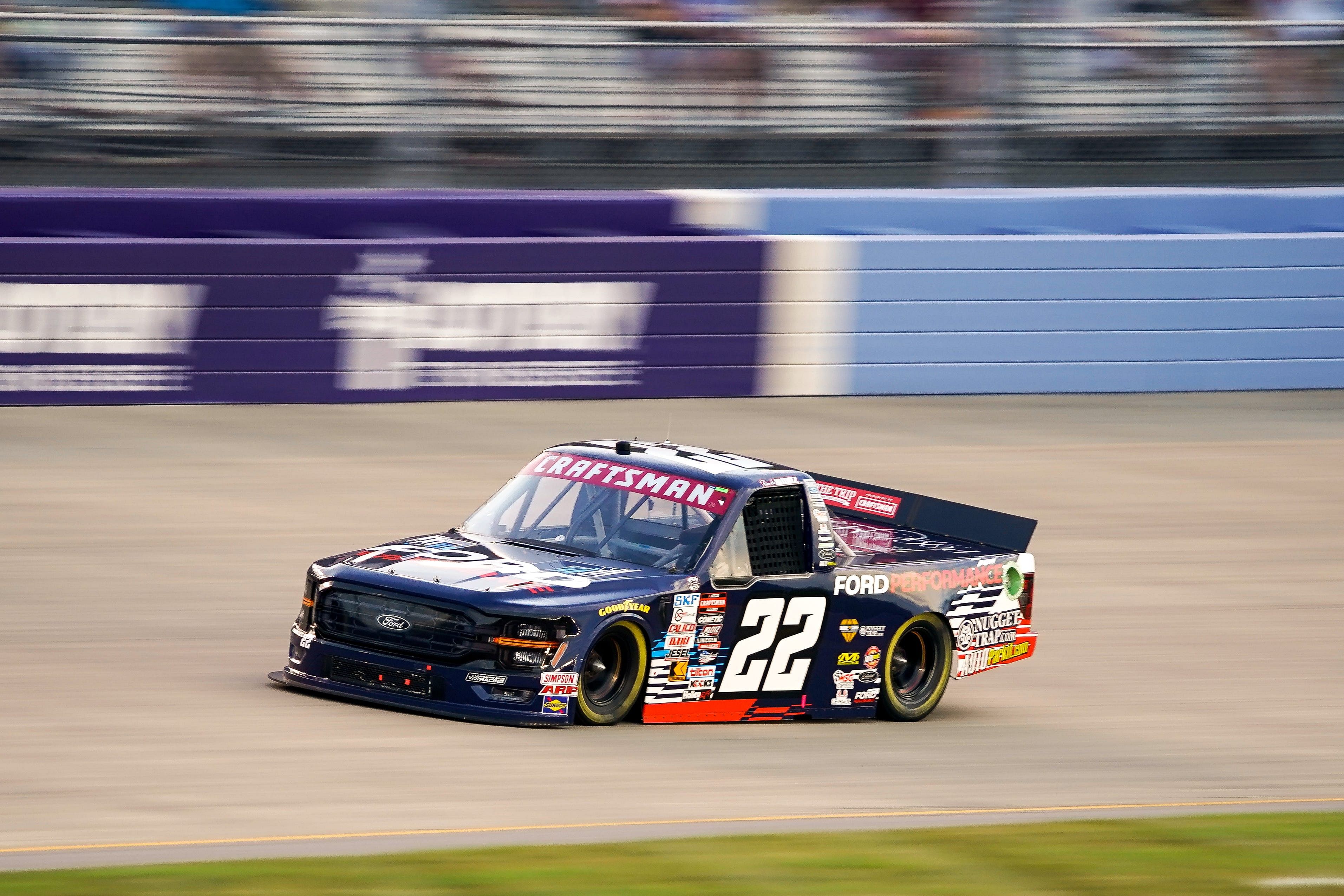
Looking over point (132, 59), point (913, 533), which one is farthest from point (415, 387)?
point (913, 533)

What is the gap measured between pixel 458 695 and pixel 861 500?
3032 mm

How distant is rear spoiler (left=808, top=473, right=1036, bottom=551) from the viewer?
1020 centimetres

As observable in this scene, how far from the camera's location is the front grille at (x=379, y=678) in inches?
315

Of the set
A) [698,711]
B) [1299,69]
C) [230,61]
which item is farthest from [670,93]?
[698,711]

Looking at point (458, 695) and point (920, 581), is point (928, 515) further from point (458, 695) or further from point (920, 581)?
point (458, 695)

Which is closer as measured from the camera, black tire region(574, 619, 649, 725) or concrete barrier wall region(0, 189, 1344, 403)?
black tire region(574, 619, 649, 725)

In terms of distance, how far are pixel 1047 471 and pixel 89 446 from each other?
7.10m

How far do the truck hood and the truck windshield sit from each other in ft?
0.46

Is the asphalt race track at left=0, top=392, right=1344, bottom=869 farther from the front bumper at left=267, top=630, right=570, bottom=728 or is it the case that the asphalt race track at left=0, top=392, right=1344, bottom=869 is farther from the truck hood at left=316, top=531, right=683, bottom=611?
the truck hood at left=316, top=531, right=683, bottom=611

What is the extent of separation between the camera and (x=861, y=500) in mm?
10242

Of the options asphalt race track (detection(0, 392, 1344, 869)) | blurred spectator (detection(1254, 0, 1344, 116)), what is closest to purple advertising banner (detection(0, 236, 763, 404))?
asphalt race track (detection(0, 392, 1344, 869))

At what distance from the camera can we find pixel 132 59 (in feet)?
47.9

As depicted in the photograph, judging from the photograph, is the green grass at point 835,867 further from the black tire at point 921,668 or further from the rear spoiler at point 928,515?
the rear spoiler at point 928,515

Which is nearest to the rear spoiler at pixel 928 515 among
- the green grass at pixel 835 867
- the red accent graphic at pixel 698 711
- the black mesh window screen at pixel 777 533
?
the black mesh window screen at pixel 777 533
